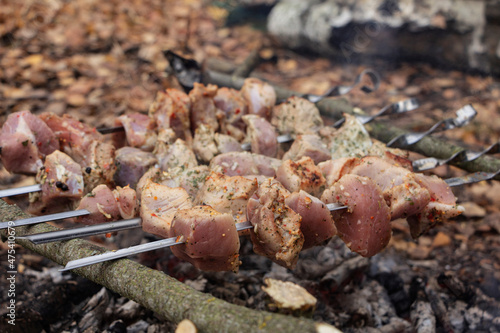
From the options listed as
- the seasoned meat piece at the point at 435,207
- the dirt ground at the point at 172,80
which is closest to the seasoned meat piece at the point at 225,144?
the seasoned meat piece at the point at 435,207

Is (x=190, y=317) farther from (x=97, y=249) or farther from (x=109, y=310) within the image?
(x=109, y=310)

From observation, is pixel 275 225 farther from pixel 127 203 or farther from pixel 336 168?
pixel 127 203

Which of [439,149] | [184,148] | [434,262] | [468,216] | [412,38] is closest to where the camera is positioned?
[184,148]

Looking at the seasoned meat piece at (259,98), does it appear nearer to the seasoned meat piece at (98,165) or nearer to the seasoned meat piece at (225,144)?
the seasoned meat piece at (225,144)

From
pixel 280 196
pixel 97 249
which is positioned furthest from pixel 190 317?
pixel 280 196

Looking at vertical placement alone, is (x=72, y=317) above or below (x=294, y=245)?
below

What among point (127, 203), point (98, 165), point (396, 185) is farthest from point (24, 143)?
point (396, 185)
